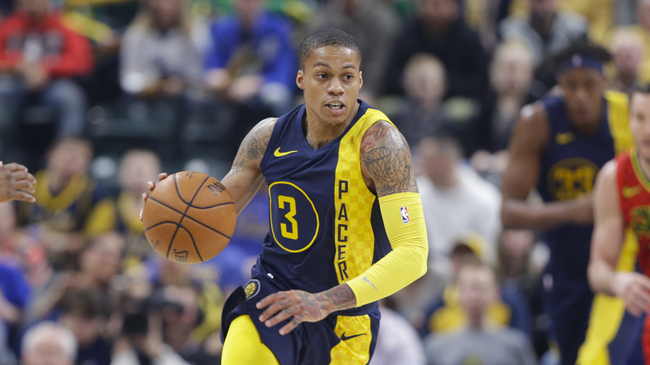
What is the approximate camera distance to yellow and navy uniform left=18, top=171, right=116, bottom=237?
846cm

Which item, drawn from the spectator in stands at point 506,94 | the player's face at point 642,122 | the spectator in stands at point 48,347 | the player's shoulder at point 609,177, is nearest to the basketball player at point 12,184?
the spectator in stands at point 48,347

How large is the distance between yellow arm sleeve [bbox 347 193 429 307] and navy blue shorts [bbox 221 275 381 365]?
1.30ft

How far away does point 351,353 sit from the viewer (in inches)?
149

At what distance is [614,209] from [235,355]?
2.43 meters

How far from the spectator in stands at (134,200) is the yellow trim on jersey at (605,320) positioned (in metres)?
4.70

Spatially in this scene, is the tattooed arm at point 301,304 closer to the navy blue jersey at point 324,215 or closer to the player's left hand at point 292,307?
the player's left hand at point 292,307

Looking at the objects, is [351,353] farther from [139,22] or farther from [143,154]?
[139,22]

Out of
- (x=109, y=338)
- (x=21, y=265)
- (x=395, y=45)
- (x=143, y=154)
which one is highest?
(x=395, y=45)

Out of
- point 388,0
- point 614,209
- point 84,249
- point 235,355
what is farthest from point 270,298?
point 388,0

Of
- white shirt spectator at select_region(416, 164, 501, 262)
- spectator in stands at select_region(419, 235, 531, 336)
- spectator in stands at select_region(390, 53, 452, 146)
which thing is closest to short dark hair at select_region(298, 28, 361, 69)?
spectator in stands at select_region(419, 235, 531, 336)

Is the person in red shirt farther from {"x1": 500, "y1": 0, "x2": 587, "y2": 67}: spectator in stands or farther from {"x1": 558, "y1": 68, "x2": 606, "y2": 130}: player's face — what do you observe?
{"x1": 558, "y1": 68, "x2": 606, "y2": 130}: player's face

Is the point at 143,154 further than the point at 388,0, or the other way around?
the point at 388,0

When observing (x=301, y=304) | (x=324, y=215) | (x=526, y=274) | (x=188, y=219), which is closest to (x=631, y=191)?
(x=324, y=215)

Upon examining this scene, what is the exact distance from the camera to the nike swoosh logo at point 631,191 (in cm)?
452
